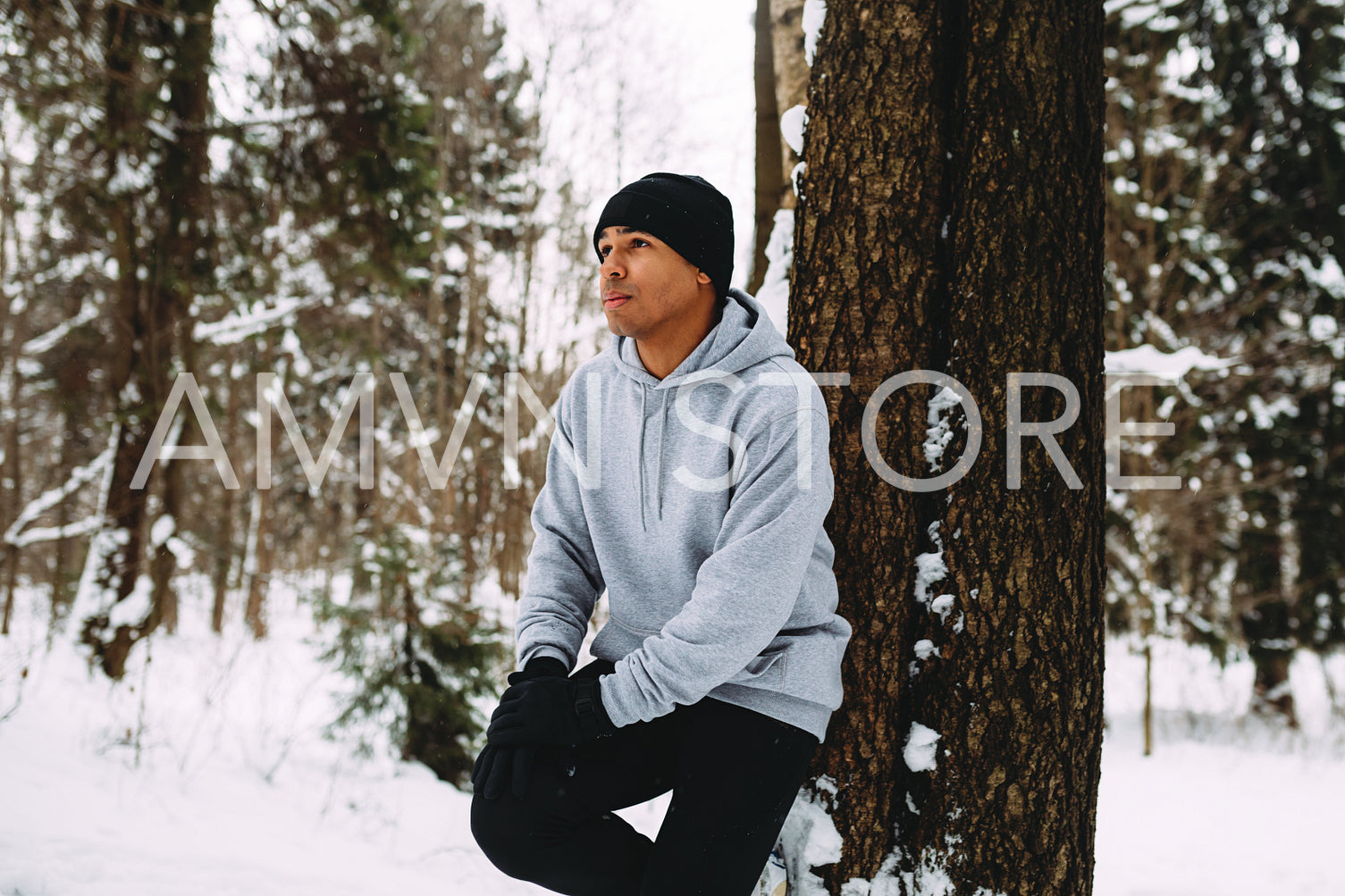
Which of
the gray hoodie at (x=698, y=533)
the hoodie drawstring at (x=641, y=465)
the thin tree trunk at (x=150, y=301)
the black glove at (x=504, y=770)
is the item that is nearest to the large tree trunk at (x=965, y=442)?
the gray hoodie at (x=698, y=533)

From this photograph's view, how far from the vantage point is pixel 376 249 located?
7.05 m

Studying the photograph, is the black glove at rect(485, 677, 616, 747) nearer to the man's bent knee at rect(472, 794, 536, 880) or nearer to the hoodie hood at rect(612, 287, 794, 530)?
the man's bent knee at rect(472, 794, 536, 880)

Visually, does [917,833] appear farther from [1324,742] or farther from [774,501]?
[1324,742]

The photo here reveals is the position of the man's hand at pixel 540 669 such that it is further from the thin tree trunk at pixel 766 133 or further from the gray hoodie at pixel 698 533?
the thin tree trunk at pixel 766 133

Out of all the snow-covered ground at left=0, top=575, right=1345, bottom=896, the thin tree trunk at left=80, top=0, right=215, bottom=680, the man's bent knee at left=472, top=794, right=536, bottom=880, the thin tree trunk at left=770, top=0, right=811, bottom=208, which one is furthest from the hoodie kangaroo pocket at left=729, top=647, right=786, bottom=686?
the thin tree trunk at left=80, top=0, right=215, bottom=680

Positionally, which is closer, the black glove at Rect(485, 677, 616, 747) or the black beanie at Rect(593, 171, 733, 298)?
the black glove at Rect(485, 677, 616, 747)

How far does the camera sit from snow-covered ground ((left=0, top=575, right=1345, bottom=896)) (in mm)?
2824

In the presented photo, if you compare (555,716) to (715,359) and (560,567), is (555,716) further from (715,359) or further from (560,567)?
(715,359)

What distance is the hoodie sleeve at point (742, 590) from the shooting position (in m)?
1.48

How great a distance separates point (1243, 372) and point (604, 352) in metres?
9.41

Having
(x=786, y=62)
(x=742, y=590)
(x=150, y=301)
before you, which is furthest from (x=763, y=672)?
(x=150, y=301)

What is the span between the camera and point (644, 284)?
1.78 m

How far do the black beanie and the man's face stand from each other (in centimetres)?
2

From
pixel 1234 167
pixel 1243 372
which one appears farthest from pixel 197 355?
pixel 1234 167
